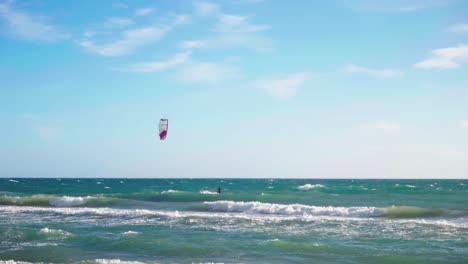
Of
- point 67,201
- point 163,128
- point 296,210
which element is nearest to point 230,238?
point 163,128

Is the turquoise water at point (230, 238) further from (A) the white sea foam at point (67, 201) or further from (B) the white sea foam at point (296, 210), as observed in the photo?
(A) the white sea foam at point (67, 201)

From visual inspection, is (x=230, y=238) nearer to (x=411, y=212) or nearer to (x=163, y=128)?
(x=163, y=128)

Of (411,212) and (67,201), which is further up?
(411,212)

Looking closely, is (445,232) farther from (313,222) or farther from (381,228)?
(313,222)

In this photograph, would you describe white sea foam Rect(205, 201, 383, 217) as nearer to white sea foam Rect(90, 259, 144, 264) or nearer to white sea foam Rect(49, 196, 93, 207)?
white sea foam Rect(49, 196, 93, 207)

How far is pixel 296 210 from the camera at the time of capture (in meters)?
28.0

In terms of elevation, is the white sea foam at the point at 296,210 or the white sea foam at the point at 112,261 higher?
the white sea foam at the point at 296,210

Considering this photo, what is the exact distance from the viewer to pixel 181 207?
31.2m

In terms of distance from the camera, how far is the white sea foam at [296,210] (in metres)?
26.8

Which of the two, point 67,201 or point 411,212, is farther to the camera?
point 67,201

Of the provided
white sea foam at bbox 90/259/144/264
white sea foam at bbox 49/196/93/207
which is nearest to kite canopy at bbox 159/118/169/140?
white sea foam at bbox 90/259/144/264

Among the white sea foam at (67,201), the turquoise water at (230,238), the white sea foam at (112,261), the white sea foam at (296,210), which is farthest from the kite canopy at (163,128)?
the white sea foam at (67,201)

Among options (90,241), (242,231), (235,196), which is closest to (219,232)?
(242,231)

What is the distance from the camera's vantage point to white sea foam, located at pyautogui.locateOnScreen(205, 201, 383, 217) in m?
26.8
